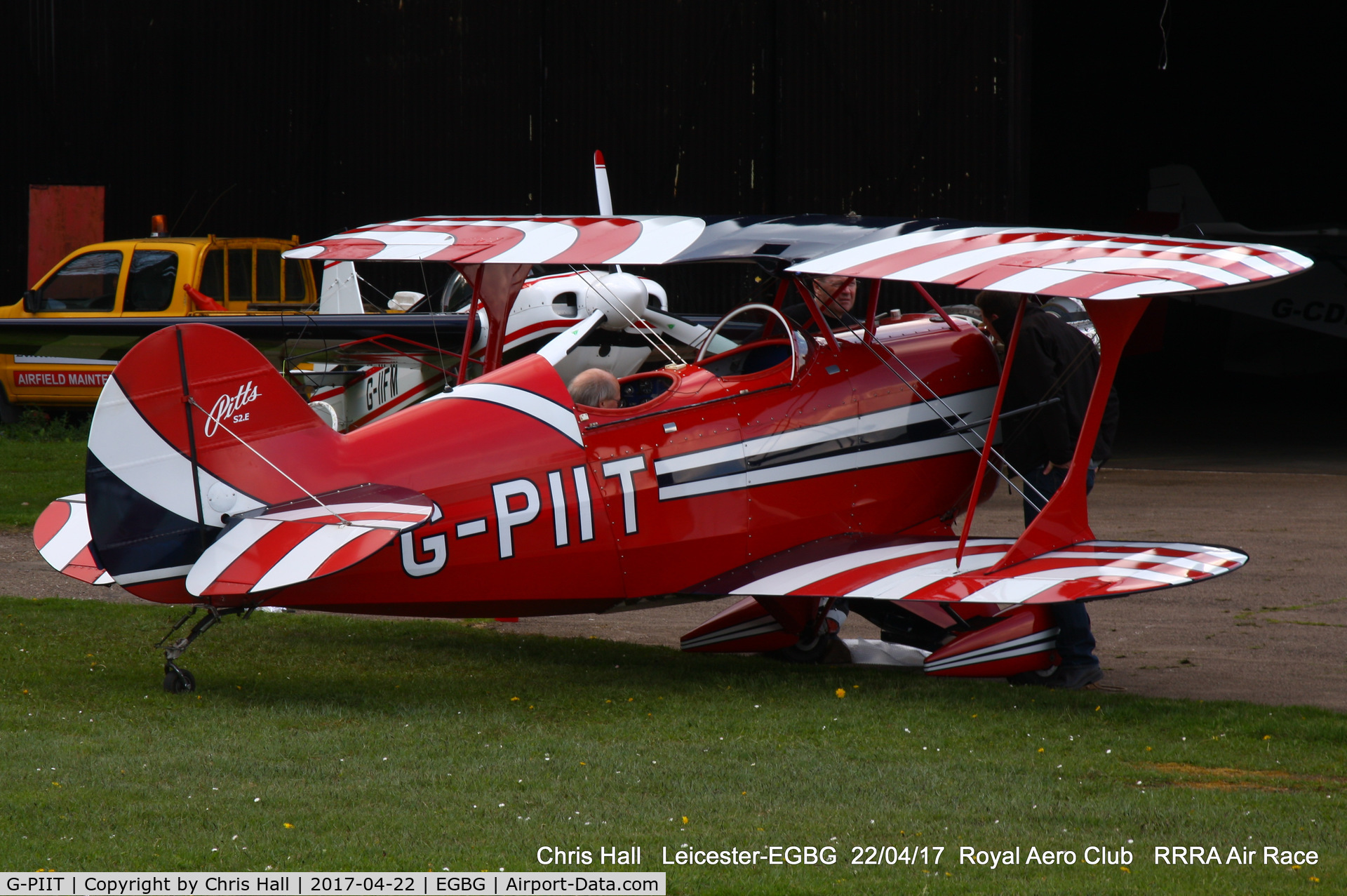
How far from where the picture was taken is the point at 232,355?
20.4ft

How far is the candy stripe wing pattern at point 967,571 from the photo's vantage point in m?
6.22

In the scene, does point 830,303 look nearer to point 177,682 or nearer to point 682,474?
point 682,474

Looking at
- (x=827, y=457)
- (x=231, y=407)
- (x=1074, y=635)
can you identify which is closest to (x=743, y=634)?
(x=827, y=457)

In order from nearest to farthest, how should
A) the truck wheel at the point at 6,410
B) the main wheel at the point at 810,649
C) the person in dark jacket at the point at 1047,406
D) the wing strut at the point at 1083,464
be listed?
the wing strut at the point at 1083,464 < the person in dark jacket at the point at 1047,406 < the main wheel at the point at 810,649 < the truck wheel at the point at 6,410

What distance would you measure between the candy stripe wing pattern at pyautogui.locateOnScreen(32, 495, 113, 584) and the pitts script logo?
62 centimetres

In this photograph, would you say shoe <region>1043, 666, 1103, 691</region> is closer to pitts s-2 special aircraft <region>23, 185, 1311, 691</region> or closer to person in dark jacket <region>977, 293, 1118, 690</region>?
person in dark jacket <region>977, 293, 1118, 690</region>

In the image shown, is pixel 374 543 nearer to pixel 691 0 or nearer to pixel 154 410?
pixel 154 410

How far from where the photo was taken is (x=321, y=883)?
158 inches

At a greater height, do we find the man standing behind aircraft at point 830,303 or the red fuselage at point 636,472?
the man standing behind aircraft at point 830,303

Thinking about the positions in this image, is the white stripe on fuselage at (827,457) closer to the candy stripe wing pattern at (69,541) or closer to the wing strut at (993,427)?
the wing strut at (993,427)

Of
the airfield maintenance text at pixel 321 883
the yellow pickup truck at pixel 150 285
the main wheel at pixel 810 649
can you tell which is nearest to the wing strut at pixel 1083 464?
the main wheel at pixel 810 649

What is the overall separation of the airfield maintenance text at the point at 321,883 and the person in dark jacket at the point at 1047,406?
3662mm

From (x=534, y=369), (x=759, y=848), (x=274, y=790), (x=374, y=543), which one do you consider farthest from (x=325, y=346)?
(x=759, y=848)

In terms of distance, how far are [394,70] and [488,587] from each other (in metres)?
16.0
